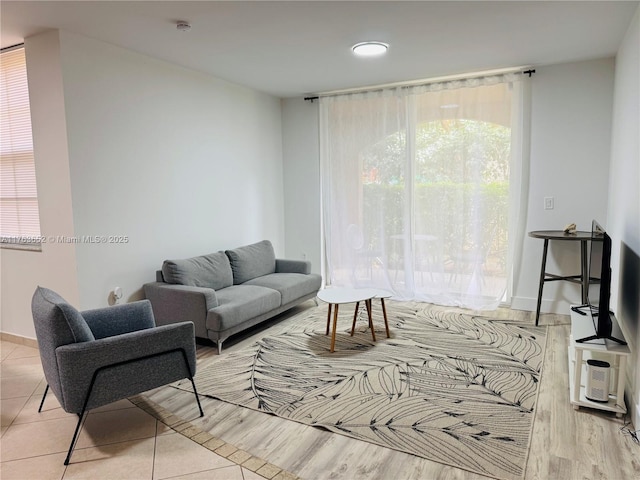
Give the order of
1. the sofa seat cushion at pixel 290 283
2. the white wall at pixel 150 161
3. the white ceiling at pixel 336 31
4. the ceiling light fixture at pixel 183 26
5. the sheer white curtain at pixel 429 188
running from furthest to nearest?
the sheer white curtain at pixel 429 188
the sofa seat cushion at pixel 290 283
the white wall at pixel 150 161
the ceiling light fixture at pixel 183 26
the white ceiling at pixel 336 31

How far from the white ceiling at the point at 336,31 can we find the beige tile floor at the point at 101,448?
2.57 metres

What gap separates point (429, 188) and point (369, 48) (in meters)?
1.90

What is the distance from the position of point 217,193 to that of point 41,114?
1.79 m

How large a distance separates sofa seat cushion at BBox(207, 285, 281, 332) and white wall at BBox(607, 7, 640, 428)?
9.15ft

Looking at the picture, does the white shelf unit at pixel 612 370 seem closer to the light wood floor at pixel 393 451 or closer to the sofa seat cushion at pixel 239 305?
the light wood floor at pixel 393 451

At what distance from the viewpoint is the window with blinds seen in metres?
3.58

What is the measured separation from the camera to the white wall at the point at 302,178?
5.68 metres

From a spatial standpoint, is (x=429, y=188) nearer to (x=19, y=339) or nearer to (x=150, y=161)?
(x=150, y=161)

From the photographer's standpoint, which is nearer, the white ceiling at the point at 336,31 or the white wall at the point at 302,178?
the white ceiling at the point at 336,31

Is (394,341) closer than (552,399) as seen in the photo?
No

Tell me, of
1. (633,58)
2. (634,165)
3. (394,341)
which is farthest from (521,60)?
(394,341)

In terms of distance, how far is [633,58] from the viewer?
2.95 metres

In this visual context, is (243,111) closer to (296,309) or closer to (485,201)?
(296,309)

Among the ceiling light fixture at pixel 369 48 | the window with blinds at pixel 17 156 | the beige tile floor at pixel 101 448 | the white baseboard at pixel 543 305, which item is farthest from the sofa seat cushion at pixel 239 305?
the white baseboard at pixel 543 305
